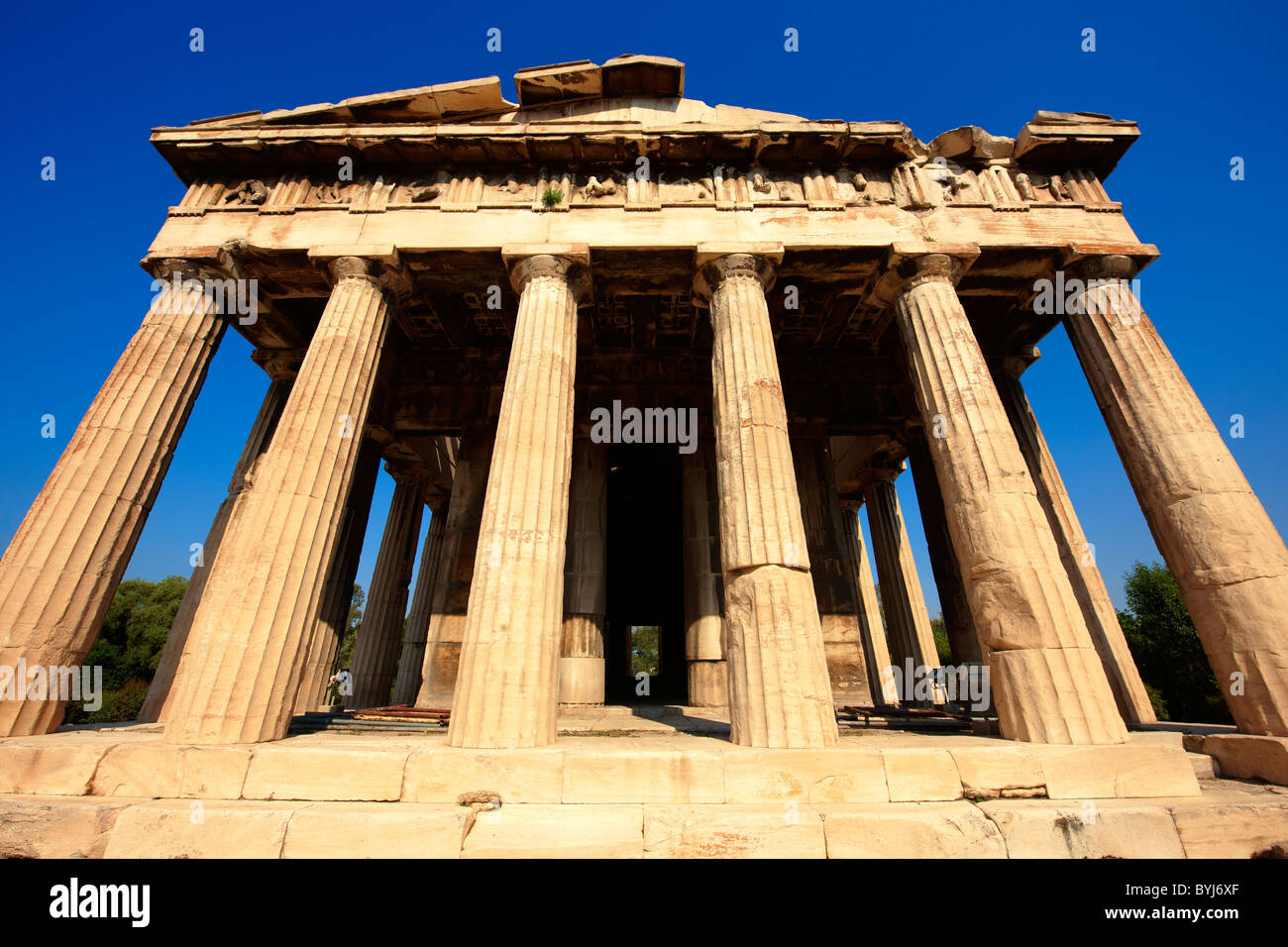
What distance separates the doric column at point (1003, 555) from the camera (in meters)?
6.77

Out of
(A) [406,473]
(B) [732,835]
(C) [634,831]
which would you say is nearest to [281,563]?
(C) [634,831]

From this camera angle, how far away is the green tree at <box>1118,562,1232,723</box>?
25.4 meters

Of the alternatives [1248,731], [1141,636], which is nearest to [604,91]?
[1248,731]

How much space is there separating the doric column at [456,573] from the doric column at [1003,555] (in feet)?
28.8

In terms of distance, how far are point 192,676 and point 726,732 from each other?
6.97 meters

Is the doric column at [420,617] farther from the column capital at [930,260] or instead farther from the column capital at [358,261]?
the column capital at [930,260]

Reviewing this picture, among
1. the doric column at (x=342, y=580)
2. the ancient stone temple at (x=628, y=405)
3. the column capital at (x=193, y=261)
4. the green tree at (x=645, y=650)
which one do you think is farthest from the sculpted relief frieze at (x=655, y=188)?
the green tree at (x=645, y=650)

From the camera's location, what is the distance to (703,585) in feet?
39.4

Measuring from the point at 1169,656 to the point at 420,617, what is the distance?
34.0 m

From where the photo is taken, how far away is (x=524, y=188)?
1067cm

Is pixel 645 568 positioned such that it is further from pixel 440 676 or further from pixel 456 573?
pixel 440 676

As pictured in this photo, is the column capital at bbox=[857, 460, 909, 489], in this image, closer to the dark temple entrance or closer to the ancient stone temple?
the ancient stone temple

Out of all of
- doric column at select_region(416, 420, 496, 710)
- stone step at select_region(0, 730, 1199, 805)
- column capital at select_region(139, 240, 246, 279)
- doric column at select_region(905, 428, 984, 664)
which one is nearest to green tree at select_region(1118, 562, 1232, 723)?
doric column at select_region(905, 428, 984, 664)

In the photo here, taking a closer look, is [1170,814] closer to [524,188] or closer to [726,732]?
[726,732]
